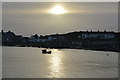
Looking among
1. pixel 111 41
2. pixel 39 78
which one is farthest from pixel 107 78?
pixel 111 41

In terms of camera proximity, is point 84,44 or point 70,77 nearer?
point 70,77

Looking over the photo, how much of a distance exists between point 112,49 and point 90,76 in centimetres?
11106

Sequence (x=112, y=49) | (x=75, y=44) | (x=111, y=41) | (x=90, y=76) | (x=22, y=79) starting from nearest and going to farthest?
(x=22, y=79) < (x=90, y=76) < (x=112, y=49) < (x=111, y=41) < (x=75, y=44)

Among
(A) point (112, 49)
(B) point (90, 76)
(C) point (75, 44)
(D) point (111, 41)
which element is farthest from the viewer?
(C) point (75, 44)

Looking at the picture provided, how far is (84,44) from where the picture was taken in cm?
18800

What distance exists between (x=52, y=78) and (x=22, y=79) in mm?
4595

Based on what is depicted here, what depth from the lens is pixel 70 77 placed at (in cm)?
5344

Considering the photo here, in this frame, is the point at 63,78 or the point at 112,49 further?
the point at 112,49

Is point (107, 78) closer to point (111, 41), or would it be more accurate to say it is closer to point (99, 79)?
point (99, 79)

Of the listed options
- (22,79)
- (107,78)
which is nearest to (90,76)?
(107,78)

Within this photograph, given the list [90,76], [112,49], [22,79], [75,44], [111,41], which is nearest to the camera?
[22,79]

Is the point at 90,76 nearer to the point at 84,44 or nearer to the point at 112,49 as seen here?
the point at 112,49

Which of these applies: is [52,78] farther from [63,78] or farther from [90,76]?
[90,76]

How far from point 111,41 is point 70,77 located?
127 meters
